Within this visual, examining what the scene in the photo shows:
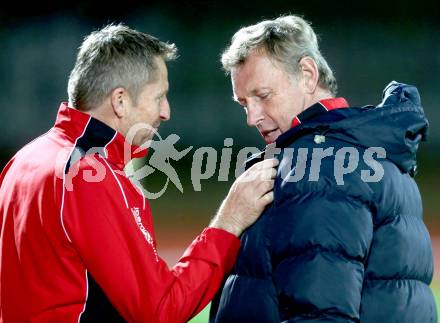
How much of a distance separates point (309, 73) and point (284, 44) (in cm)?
10

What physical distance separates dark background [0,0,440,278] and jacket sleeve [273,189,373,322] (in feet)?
20.0

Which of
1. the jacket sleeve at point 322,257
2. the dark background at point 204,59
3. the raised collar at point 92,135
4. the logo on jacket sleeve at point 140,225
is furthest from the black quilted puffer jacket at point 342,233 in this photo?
the dark background at point 204,59

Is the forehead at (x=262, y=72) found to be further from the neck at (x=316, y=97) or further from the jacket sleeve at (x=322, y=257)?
the jacket sleeve at (x=322, y=257)

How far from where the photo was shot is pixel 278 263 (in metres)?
1.75

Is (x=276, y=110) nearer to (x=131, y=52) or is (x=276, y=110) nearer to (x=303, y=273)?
(x=131, y=52)

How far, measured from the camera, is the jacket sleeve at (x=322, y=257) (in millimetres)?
1661

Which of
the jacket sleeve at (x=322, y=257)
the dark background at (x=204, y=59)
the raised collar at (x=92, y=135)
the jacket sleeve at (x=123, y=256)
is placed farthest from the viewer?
the dark background at (x=204, y=59)

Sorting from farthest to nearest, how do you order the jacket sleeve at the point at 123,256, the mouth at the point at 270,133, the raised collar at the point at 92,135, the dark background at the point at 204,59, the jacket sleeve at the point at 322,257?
the dark background at the point at 204,59 < the mouth at the point at 270,133 < the raised collar at the point at 92,135 < the jacket sleeve at the point at 123,256 < the jacket sleeve at the point at 322,257

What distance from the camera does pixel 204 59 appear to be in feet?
30.1

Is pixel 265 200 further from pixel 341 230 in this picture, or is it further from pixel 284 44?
pixel 284 44

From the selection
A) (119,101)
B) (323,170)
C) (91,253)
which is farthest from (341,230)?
(119,101)

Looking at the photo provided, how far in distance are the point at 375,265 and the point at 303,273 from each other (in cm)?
18

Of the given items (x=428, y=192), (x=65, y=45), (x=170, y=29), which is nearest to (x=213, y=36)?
(x=170, y=29)

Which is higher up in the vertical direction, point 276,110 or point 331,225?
point 276,110
